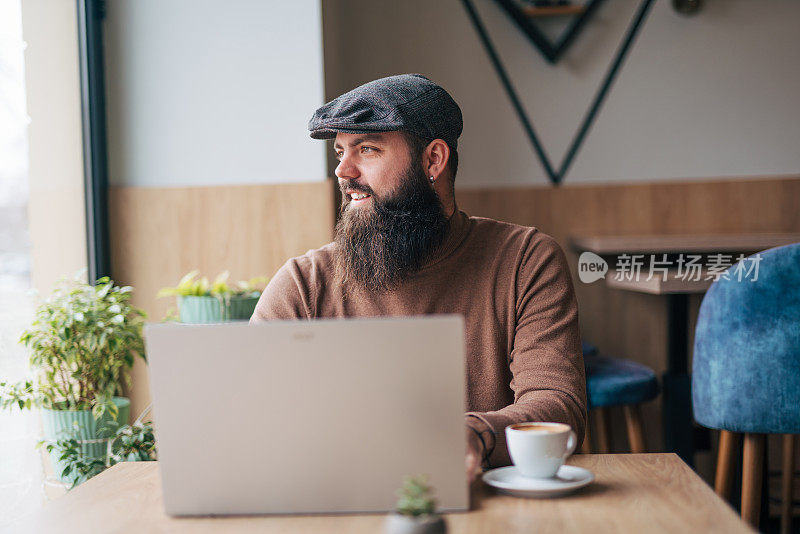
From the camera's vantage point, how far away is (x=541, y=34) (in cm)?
345

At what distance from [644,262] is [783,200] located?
0.73 meters

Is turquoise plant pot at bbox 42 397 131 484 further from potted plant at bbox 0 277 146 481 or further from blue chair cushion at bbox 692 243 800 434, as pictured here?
blue chair cushion at bbox 692 243 800 434

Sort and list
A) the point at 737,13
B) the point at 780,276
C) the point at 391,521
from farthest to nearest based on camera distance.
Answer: the point at 737,13 < the point at 780,276 < the point at 391,521

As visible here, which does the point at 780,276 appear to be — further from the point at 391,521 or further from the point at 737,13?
the point at 737,13

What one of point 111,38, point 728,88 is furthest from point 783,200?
point 111,38

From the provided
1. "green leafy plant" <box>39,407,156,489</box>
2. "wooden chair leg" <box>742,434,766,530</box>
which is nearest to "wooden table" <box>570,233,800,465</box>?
"wooden chair leg" <box>742,434,766,530</box>

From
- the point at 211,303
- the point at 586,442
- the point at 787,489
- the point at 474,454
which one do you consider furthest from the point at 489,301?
the point at 787,489

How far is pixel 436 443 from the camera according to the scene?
89cm

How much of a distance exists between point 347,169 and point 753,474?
1385 millimetres

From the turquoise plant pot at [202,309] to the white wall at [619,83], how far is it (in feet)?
4.32

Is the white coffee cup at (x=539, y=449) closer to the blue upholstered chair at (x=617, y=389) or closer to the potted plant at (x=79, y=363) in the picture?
the blue upholstered chair at (x=617, y=389)

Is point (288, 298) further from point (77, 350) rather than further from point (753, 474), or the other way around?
point (753, 474)

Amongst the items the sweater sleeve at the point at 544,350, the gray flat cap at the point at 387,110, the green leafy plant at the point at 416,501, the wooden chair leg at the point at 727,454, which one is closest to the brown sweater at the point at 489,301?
the sweater sleeve at the point at 544,350

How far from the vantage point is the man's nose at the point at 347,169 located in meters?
1.61
